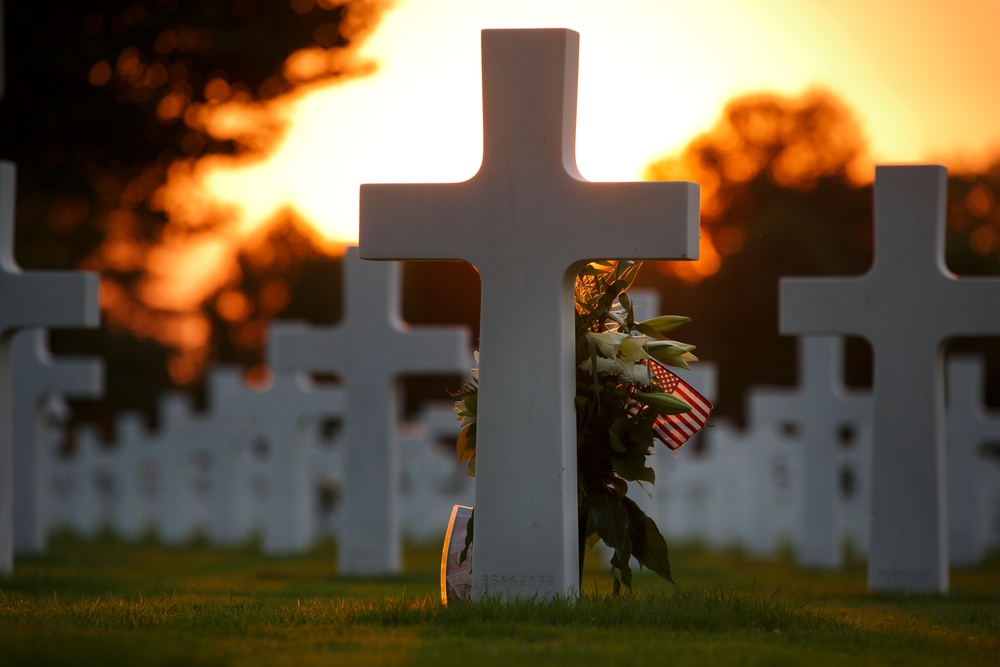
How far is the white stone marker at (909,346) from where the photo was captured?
968 cm

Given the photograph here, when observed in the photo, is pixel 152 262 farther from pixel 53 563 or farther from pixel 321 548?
pixel 53 563

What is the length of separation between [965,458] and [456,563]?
1178 centimetres

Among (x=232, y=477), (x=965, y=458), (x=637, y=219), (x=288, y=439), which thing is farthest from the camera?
(x=232, y=477)

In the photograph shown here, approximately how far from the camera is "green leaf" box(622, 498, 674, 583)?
6836mm

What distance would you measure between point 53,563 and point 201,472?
10668 mm

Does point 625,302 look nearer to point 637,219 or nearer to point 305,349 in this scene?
point 637,219

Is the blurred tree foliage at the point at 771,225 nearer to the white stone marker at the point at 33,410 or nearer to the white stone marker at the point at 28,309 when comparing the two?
the white stone marker at the point at 33,410

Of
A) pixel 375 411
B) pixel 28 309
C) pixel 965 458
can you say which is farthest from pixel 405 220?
pixel 965 458

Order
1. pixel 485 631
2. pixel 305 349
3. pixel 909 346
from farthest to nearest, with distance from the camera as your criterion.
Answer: pixel 305 349
pixel 909 346
pixel 485 631

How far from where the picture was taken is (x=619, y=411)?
7016 millimetres

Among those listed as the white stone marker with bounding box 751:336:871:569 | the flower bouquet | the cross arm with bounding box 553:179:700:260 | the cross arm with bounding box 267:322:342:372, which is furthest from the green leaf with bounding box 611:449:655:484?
the white stone marker with bounding box 751:336:871:569

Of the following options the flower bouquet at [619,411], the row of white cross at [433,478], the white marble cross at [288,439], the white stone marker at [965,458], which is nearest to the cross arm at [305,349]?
the row of white cross at [433,478]

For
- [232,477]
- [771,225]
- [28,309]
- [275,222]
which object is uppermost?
[275,222]

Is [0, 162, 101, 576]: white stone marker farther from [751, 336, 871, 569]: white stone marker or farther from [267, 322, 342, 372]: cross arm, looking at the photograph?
[751, 336, 871, 569]: white stone marker
